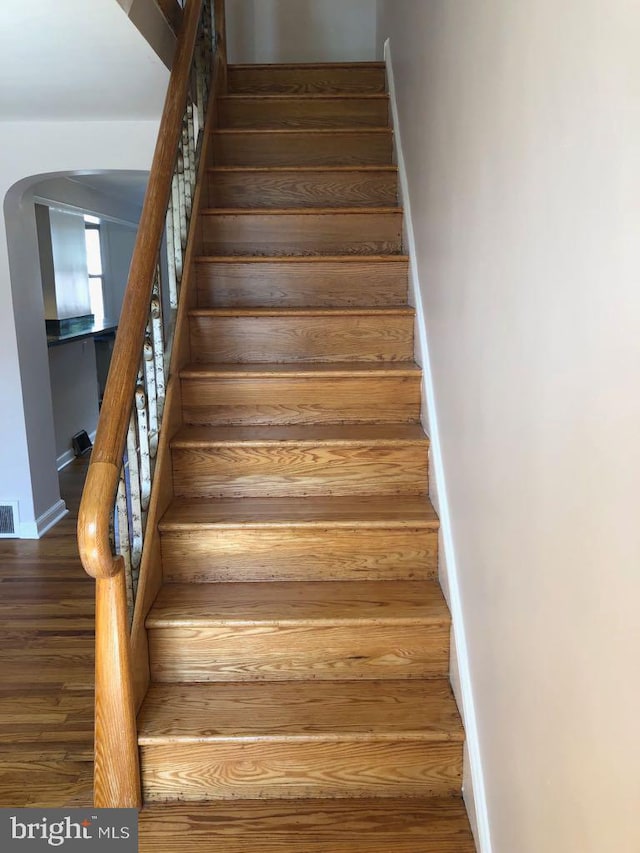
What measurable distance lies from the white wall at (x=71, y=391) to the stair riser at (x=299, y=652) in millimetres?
3802

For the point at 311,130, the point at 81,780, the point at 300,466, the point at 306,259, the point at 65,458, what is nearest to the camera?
the point at 81,780

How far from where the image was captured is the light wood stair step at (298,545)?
82.2 inches

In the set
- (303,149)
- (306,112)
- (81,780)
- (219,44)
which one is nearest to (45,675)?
(81,780)

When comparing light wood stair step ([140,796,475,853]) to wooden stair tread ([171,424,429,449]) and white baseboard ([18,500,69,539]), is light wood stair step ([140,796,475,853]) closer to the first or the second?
wooden stair tread ([171,424,429,449])

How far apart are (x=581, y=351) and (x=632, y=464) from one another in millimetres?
225

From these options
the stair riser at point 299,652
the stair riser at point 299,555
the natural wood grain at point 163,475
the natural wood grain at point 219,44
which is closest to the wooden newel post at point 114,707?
the natural wood grain at point 163,475

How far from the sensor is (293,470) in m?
2.32

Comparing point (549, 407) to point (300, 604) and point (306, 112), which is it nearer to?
point (300, 604)

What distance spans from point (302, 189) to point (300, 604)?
2006 mm

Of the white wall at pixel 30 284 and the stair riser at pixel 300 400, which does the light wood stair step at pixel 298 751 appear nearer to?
the stair riser at pixel 300 400

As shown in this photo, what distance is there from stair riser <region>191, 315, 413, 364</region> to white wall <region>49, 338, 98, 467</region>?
320 centimetres

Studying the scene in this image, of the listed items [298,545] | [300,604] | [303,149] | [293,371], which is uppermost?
[303,149]

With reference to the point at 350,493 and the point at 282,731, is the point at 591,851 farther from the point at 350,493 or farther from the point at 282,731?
the point at 350,493

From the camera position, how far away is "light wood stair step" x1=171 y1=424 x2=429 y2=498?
2.29 meters
